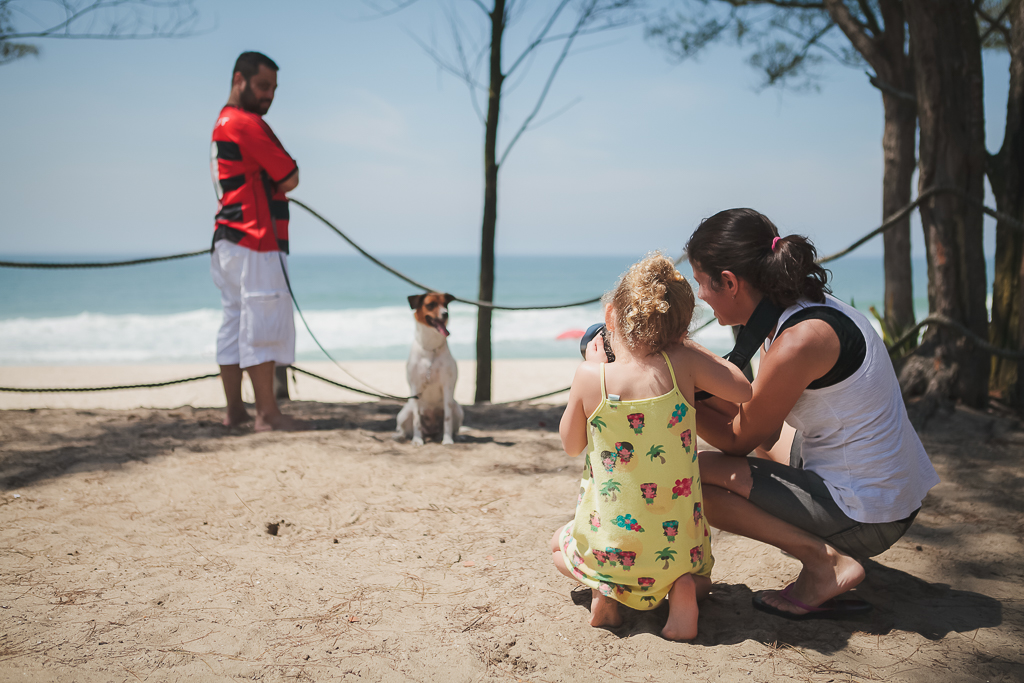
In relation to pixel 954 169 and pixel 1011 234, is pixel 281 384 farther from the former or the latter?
pixel 1011 234

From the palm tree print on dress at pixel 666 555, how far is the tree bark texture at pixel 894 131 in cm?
480

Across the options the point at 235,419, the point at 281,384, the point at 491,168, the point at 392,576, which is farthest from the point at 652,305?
the point at 281,384

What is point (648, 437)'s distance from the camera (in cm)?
184

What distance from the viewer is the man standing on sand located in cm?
402

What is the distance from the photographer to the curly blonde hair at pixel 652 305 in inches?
71.0

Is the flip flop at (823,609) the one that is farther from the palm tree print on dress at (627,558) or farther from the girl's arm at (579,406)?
the girl's arm at (579,406)

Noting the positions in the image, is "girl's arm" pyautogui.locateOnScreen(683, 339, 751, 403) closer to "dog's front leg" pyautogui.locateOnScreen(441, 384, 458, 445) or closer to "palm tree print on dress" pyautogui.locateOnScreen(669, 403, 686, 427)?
"palm tree print on dress" pyautogui.locateOnScreen(669, 403, 686, 427)

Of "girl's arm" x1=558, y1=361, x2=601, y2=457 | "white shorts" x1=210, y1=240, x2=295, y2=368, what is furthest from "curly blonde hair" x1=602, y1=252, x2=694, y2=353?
"white shorts" x1=210, y1=240, x2=295, y2=368

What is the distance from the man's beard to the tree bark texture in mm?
4772

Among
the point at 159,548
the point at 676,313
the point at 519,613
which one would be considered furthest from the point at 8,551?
the point at 676,313

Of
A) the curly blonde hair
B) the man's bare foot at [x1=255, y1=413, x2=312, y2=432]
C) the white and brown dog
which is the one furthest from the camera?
the man's bare foot at [x1=255, y1=413, x2=312, y2=432]

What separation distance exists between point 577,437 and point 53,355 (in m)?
16.1

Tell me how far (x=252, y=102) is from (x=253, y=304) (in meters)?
1.29

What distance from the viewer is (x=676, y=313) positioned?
1844mm
